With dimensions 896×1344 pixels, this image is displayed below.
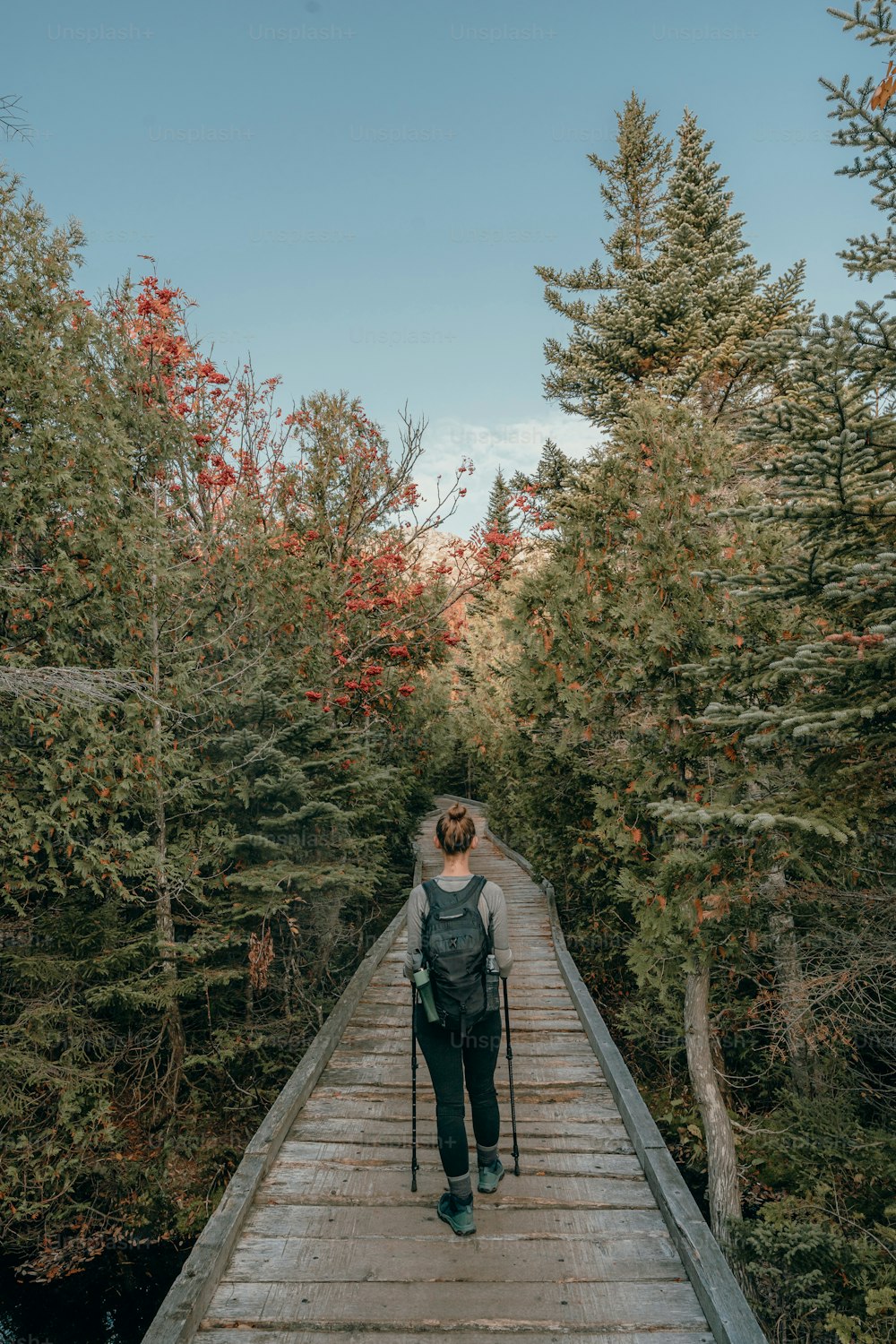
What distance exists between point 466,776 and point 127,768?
34370mm

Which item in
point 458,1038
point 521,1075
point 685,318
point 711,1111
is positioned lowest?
point 711,1111

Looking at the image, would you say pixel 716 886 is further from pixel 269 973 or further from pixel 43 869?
pixel 43 869

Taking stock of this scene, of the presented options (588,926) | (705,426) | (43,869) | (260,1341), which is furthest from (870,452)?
(588,926)

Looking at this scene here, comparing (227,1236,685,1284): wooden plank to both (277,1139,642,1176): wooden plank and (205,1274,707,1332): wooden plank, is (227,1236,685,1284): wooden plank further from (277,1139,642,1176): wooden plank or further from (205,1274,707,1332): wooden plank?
(277,1139,642,1176): wooden plank

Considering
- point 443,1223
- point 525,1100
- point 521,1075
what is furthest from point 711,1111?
point 443,1223

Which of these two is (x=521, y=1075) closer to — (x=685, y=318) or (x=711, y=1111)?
(x=711, y=1111)

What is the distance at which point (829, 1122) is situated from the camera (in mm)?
7848

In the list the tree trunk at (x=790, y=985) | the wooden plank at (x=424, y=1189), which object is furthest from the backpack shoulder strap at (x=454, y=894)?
the tree trunk at (x=790, y=985)

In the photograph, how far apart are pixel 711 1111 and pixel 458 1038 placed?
432 centimetres

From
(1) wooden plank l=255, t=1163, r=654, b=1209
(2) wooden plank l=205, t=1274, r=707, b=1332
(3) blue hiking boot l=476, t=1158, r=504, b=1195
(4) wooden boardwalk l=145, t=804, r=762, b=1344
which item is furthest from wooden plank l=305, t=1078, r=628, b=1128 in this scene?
(2) wooden plank l=205, t=1274, r=707, b=1332

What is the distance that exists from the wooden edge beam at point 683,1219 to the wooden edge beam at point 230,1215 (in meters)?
2.19

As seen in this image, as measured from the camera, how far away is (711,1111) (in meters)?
6.62

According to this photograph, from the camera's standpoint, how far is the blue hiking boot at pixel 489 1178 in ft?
13.2

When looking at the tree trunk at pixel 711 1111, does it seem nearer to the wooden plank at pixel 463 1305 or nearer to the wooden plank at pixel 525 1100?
the wooden plank at pixel 525 1100
